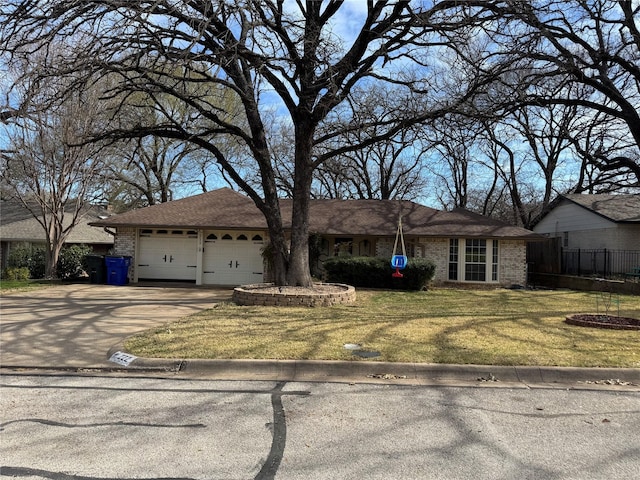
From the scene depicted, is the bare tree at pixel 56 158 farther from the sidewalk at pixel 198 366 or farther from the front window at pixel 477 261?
the front window at pixel 477 261

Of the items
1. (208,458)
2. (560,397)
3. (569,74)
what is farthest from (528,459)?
(569,74)

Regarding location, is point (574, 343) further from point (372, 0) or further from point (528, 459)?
point (372, 0)

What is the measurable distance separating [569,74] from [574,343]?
1034 centimetres

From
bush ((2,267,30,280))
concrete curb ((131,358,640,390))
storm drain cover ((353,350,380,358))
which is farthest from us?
bush ((2,267,30,280))

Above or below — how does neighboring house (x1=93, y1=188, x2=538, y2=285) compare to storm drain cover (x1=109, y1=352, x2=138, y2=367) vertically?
above

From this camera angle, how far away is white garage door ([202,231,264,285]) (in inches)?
818

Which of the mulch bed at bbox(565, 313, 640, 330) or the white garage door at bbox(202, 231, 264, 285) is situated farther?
the white garage door at bbox(202, 231, 264, 285)

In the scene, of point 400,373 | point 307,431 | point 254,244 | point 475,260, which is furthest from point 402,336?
point 475,260

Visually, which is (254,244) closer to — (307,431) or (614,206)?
(307,431)

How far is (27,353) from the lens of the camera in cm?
775

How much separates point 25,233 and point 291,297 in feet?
75.0

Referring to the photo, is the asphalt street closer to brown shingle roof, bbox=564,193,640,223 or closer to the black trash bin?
the black trash bin

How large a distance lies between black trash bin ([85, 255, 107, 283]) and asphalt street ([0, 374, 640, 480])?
1407 centimetres

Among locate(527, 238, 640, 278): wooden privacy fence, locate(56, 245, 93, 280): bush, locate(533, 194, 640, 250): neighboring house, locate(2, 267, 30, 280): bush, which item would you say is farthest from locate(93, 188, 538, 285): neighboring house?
locate(533, 194, 640, 250): neighboring house
